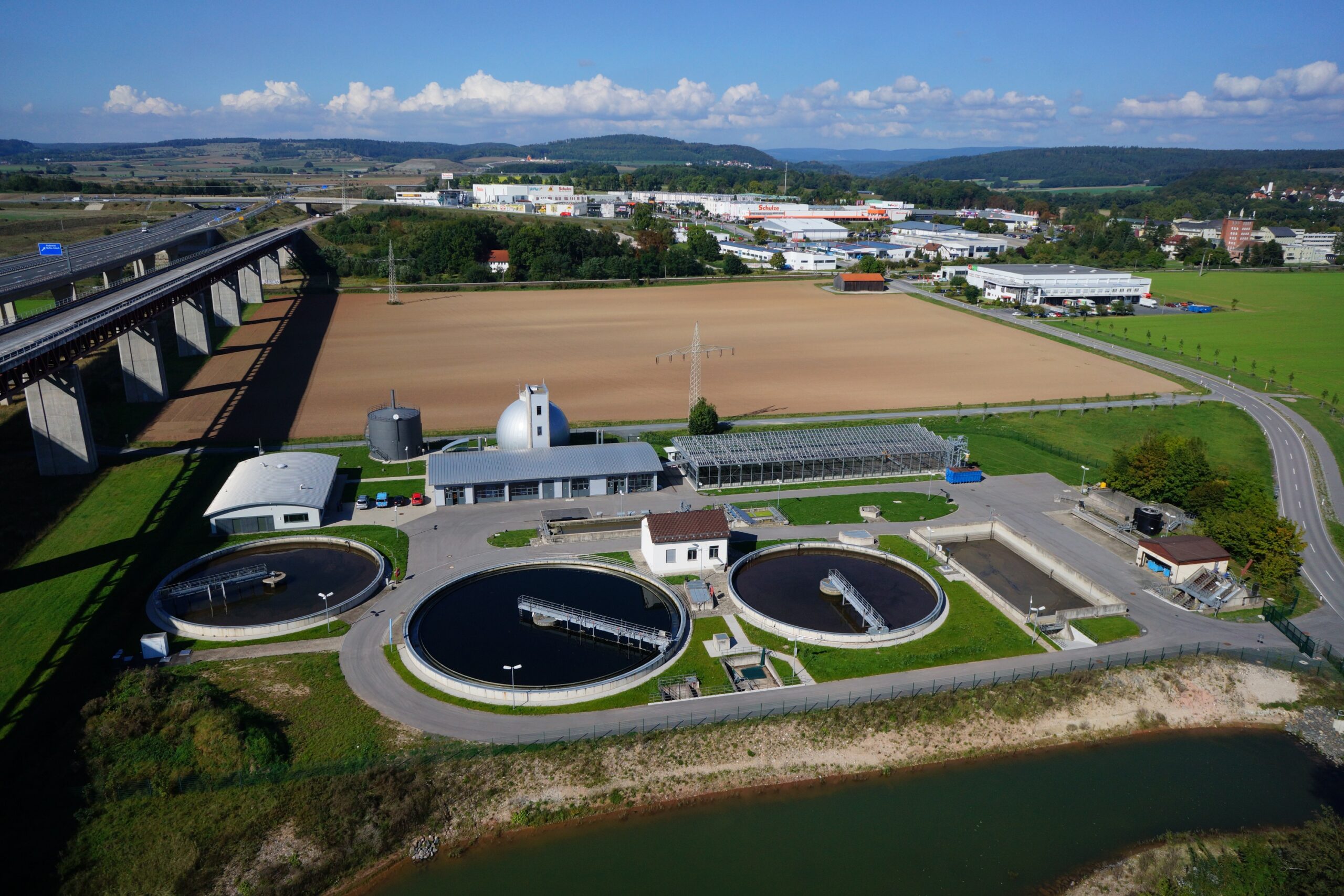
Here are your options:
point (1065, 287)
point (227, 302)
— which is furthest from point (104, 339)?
point (1065, 287)

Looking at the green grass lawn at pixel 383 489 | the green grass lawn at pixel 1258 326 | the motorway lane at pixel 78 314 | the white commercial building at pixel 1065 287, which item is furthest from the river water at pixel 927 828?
the white commercial building at pixel 1065 287

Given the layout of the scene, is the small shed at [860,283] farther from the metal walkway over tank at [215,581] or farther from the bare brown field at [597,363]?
the metal walkway over tank at [215,581]

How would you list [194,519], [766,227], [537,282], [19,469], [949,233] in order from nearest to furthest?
[194,519], [19,469], [537,282], [949,233], [766,227]

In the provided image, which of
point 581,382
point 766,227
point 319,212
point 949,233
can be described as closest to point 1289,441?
point 581,382

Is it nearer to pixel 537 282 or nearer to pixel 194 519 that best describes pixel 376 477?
pixel 194 519

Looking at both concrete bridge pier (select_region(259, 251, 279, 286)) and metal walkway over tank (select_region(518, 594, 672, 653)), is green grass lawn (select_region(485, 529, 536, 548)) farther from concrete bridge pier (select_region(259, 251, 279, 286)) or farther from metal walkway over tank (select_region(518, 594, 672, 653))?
concrete bridge pier (select_region(259, 251, 279, 286))

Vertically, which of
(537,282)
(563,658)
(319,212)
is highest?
(319,212)

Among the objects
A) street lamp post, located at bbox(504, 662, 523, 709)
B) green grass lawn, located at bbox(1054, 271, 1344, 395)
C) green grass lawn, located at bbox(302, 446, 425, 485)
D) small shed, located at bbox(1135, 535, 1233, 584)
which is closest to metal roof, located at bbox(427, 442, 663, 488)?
green grass lawn, located at bbox(302, 446, 425, 485)
